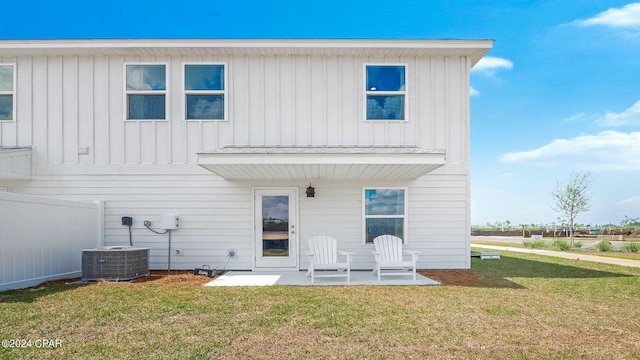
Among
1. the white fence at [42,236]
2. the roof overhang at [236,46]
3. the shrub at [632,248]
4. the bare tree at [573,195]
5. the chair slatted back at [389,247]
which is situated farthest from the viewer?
the bare tree at [573,195]

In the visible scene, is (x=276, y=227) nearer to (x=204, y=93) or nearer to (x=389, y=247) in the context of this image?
(x=389, y=247)

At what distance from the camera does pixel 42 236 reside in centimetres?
667

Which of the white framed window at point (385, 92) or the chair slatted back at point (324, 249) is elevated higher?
the white framed window at point (385, 92)

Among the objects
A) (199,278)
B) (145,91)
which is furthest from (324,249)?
(145,91)

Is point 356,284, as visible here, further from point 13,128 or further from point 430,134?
point 13,128

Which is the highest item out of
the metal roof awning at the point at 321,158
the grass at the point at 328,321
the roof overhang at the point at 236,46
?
the roof overhang at the point at 236,46

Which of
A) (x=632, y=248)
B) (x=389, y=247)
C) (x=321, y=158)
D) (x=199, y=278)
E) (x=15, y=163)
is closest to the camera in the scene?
(x=321, y=158)

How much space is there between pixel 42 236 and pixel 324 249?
499 centimetres

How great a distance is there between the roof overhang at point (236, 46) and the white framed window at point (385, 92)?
0.41 meters

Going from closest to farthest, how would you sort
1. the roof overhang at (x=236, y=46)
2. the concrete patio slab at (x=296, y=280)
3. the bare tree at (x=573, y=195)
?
1. the concrete patio slab at (x=296, y=280)
2. the roof overhang at (x=236, y=46)
3. the bare tree at (x=573, y=195)

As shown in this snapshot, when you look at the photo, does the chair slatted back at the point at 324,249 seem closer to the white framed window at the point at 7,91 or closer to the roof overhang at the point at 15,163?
the roof overhang at the point at 15,163

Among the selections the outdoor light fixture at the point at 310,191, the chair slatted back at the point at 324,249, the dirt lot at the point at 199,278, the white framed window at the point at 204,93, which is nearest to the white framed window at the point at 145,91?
the white framed window at the point at 204,93

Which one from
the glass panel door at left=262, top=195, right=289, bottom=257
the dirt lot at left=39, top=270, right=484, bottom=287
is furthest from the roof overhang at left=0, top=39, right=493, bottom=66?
the dirt lot at left=39, top=270, right=484, bottom=287

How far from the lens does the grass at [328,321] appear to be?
10.9 ft
